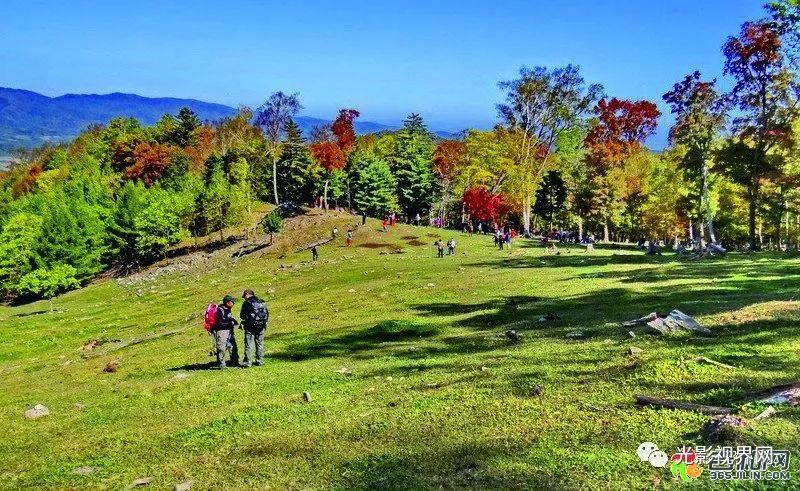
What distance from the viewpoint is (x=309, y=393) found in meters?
15.5

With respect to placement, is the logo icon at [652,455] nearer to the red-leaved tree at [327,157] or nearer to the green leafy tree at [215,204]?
the green leafy tree at [215,204]

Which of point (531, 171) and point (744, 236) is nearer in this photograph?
point (531, 171)

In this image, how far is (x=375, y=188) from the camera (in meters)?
107

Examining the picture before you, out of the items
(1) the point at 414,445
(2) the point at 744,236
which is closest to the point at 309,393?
(1) the point at 414,445

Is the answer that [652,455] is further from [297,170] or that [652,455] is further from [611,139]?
[297,170]

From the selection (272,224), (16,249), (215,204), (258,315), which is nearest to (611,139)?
(272,224)

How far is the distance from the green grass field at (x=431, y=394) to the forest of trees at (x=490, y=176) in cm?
2129

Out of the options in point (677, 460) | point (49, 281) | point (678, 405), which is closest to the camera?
point (677, 460)

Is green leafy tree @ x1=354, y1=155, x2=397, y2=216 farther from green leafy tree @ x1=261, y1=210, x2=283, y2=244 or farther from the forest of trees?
green leafy tree @ x1=261, y1=210, x2=283, y2=244

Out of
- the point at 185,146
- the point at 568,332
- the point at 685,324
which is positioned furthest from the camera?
the point at 185,146

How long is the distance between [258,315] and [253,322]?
0.37 meters

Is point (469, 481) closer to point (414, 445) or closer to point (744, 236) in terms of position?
point (414, 445)

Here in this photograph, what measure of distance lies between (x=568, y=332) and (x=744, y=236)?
89.7m

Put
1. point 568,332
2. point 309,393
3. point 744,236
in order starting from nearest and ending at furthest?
point 309,393, point 568,332, point 744,236
